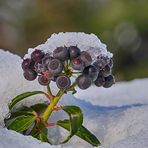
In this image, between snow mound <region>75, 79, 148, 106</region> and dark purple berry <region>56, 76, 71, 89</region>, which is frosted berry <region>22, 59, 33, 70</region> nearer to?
dark purple berry <region>56, 76, 71, 89</region>

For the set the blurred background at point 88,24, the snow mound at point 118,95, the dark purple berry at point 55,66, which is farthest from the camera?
the blurred background at point 88,24

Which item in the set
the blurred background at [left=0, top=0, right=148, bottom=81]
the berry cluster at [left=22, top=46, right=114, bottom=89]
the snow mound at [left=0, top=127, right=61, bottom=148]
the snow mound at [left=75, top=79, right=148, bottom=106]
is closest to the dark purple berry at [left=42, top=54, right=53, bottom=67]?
the berry cluster at [left=22, top=46, right=114, bottom=89]

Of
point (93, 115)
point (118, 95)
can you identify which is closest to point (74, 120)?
point (93, 115)

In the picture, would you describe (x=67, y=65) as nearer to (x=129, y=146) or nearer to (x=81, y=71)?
(x=81, y=71)

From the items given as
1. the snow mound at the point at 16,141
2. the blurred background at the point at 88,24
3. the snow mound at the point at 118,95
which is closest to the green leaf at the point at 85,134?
the snow mound at the point at 16,141

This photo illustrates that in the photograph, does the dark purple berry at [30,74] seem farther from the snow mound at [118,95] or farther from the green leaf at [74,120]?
the snow mound at [118,95]

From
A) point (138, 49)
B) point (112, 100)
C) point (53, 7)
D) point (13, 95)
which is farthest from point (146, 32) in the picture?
point (13, 95)
